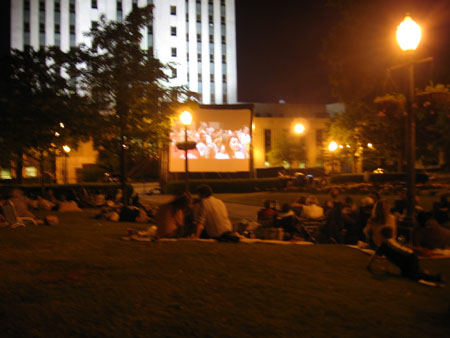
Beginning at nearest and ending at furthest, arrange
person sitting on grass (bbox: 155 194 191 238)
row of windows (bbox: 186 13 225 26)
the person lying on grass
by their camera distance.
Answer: the person lying on grass → person sitting on grass (bbox: 155 194 191 238) → row of windows (bbox: 186 13 225 26)

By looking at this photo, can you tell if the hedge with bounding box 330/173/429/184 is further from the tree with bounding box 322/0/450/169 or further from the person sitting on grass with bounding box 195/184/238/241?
the person sitting on grass with bounding box 195/184/238/241

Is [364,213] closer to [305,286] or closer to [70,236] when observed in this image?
[305,286]

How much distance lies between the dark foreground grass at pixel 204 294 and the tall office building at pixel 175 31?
7428 centimetres

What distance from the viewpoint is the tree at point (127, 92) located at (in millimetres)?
14875

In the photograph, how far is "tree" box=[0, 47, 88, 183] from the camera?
45.0 ft

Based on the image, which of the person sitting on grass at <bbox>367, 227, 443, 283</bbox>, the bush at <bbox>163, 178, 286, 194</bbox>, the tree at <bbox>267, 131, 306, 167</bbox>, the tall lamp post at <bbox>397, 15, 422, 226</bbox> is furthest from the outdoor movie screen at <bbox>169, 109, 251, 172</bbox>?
the person sitting on grass at <bbox>367, 227, 443, 283</bbox>

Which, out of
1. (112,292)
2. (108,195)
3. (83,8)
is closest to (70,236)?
(112,292)

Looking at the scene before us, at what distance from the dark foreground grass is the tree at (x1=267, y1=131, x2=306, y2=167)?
45.9 m

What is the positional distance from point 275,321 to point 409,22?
19.2 feet

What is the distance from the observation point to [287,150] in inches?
2108

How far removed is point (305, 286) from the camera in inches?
233

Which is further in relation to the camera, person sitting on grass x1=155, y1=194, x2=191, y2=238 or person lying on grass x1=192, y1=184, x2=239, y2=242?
person sitting on grass x1=155, y1=194, x2=191, y2=238

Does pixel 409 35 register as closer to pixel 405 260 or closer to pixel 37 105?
pixel 405 260

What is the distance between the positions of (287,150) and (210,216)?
45233 millimetres
